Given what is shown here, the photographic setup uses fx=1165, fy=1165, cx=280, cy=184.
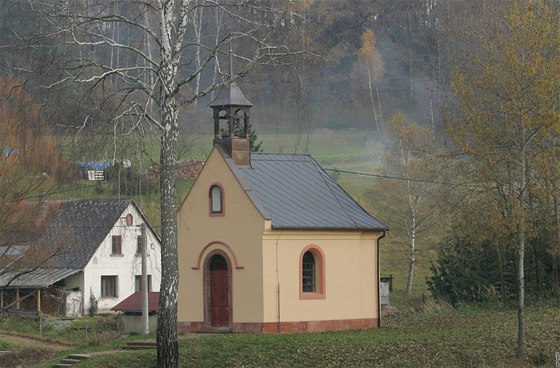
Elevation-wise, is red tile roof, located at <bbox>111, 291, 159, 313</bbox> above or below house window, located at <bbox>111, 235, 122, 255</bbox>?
below

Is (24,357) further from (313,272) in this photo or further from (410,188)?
(410,188)

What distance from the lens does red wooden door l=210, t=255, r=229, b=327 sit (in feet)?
117

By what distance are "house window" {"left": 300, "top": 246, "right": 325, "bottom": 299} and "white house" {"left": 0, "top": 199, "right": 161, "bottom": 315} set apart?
20.1m

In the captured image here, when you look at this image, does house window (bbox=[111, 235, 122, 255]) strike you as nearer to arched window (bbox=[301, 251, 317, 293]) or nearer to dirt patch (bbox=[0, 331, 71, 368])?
dirt patch (bbox=[0, 331, 71, 368])

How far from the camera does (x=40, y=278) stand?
5622 cm

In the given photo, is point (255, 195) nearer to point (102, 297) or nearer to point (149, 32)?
point (149, 32)

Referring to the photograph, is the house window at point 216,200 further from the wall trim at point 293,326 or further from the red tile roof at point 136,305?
the red tile roof at point 136,305

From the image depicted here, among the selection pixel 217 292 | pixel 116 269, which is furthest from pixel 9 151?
pixel 116 269

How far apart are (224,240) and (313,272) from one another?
2931 mm

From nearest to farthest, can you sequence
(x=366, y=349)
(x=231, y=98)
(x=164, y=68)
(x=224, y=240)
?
1. (x=164, y=68)
2. (x=366, y=349)
3. (x=224, y=240)
4. (x=231, y=98)

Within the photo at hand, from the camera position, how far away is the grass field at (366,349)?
92.7 feet

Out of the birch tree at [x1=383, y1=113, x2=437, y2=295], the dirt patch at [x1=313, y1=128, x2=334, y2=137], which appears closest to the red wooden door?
the birch tree at [x1=383, y1=113, x2=437, y2=295]

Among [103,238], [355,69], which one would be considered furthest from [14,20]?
[355,69]

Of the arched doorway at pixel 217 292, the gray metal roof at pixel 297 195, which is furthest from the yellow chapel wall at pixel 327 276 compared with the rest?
the arched doorway at pixel 217 292
